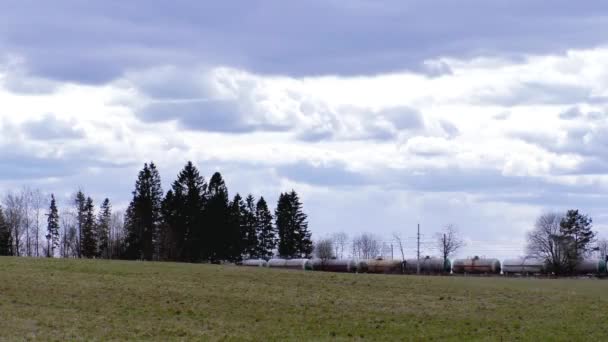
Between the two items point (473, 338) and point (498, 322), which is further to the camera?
point (498, 322)

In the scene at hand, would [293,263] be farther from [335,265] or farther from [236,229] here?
[236,229]

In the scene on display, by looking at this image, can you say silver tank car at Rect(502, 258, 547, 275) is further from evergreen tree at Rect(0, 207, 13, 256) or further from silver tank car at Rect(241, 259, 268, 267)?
evergreen tree at Rect(0, 207, 13, 256)

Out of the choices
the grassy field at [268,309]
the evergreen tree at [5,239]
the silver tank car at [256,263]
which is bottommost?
the silver tank car at [256,263]

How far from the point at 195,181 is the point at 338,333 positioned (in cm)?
9588

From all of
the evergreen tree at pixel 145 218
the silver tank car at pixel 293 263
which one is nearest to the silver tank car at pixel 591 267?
the silver tank car at pixel 293 263

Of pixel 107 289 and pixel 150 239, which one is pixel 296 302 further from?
pixel 150 239

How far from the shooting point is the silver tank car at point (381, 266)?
11779 centimetres

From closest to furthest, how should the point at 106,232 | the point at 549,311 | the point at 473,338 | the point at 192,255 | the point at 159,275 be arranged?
the point at 473,338 < the point at 549,311 < the point at 159,275 < the point at 192,255 < the point at 106,232

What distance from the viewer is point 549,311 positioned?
38.2 meters

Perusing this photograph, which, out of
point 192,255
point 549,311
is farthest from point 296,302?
point 192,255

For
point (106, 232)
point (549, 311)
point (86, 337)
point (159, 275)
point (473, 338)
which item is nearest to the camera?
point (86, 337)

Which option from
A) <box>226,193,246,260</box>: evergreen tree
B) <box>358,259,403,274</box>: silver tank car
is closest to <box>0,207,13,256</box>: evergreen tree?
<box>226,193,246,260</box>: evergreen tree

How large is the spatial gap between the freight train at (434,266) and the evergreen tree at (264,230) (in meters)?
22.3

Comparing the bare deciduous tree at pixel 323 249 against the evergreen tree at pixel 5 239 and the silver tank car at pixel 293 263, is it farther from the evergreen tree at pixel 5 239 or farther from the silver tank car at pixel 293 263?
the evergreen tree at pixel 5 239
